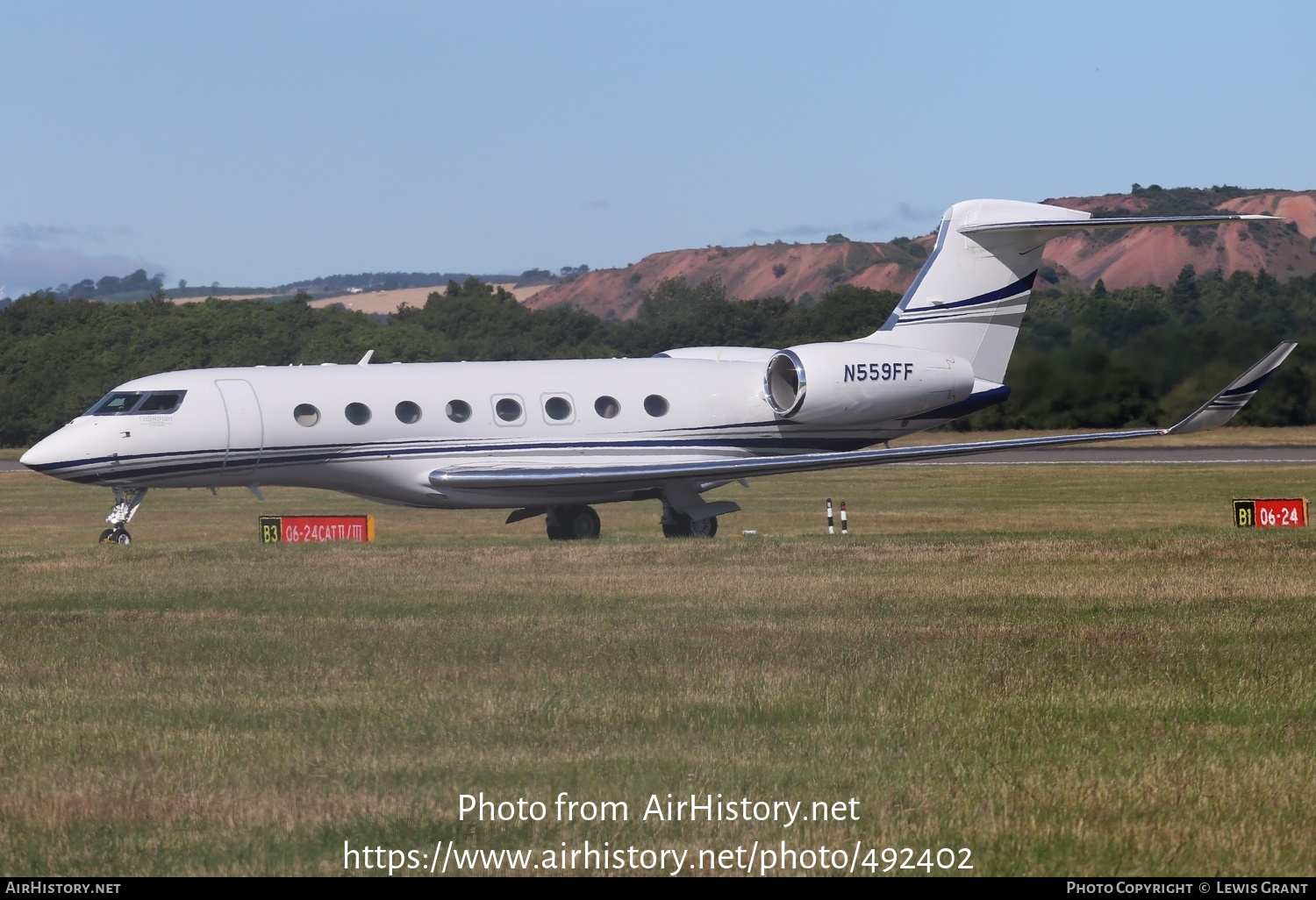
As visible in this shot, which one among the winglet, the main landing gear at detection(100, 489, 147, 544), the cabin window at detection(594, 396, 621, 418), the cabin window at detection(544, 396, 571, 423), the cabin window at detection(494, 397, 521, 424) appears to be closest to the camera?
the winglet

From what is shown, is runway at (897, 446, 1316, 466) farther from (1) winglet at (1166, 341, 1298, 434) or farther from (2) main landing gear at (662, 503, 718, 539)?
(1) winglet at (1166, 341, 1298, 434)

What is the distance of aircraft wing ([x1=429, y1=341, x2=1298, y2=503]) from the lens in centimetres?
2275

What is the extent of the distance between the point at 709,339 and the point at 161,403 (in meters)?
52.2

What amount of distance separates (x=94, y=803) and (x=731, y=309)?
69.3m

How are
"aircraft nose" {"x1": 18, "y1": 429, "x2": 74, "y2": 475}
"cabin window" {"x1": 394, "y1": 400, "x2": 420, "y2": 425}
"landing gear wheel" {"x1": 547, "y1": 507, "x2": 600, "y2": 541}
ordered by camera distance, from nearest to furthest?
"aircraft nose" {"x1": 18, "y1": 429, "x2": 74, "y2": 475}, "cabin window" {"x1": 394, "y1": 400, "x2": 420, "y2": 425}, "landing gear wheel" {"x1": 547, "y1": 507, "x2": 600, "y2": 541}

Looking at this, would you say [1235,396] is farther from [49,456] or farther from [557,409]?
[49,456]

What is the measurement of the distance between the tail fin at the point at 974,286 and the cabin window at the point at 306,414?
28.9 ft

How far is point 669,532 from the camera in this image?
25.7 metres

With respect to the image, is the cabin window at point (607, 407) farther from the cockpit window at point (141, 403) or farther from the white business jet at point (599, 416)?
the cockpit window at point (141, 403)

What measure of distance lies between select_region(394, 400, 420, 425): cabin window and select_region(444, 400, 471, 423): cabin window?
1.46ft

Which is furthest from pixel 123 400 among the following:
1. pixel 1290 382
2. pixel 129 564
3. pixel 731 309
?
pixel 731 309

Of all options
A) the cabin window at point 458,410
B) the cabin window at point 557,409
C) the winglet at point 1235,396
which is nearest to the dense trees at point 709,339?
the winglet at point 1235,396

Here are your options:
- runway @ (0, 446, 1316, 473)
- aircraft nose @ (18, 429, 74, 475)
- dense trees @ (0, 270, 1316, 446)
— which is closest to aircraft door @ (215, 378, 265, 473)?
aircraft nose @ (18, 429, 74, 475)

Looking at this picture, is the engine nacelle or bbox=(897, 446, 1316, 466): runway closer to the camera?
the engine nacelle
